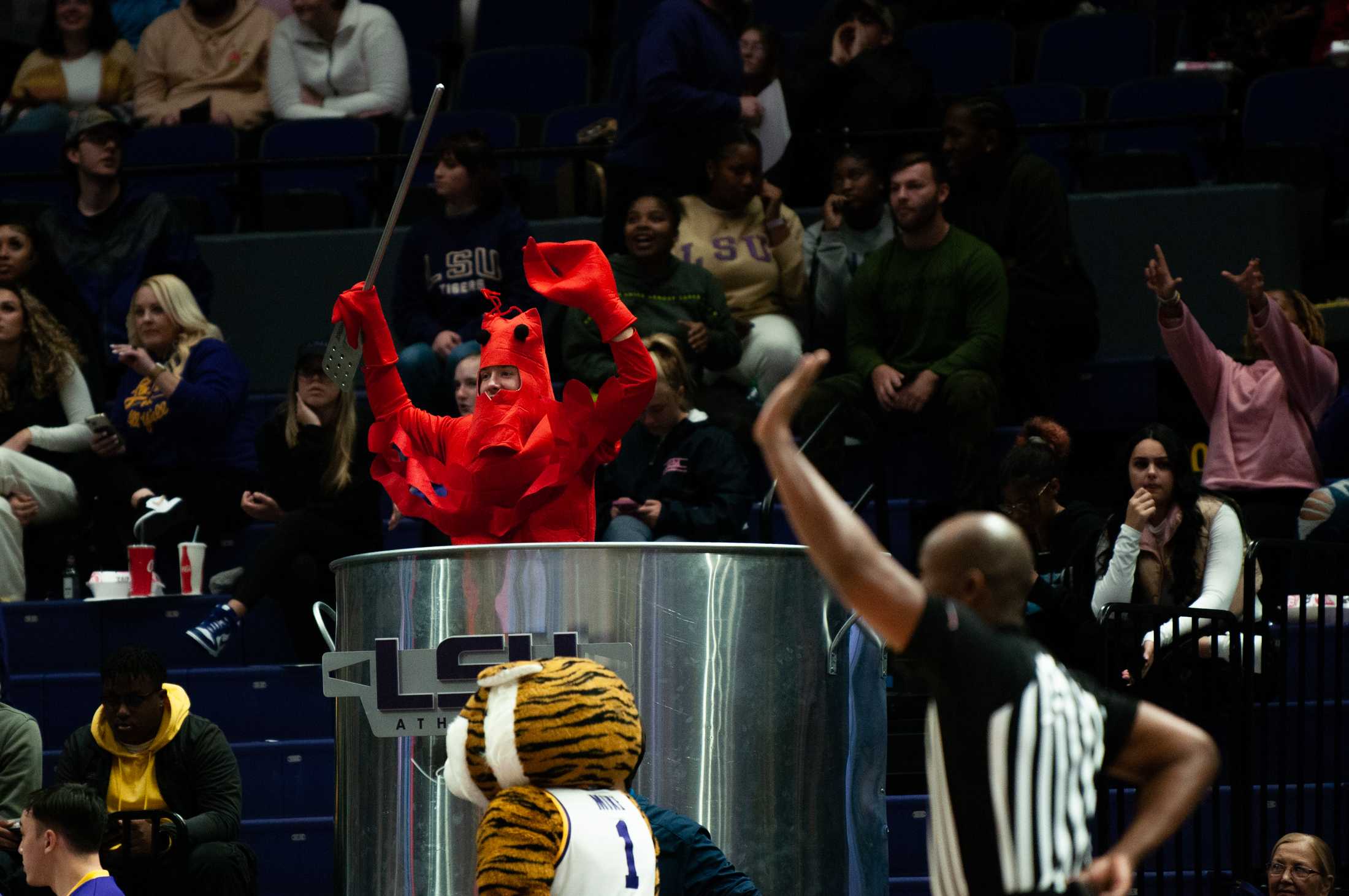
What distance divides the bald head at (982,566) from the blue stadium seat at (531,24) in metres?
8.67

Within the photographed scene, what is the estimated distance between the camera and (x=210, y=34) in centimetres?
1045

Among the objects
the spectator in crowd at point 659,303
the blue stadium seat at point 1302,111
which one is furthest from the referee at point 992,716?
the blue stadium seat at point 1302,111

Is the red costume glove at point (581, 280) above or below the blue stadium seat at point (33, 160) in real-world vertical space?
below

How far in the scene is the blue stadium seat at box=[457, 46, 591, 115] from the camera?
34.8 feet

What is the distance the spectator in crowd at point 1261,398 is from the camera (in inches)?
283

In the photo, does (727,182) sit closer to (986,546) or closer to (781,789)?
(781,789)

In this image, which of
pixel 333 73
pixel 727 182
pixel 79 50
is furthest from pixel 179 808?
pixel 79 50

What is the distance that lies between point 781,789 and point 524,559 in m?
0.79

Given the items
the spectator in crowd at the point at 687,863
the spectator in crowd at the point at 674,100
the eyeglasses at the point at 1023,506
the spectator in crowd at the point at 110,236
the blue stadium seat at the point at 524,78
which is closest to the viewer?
the spectator in crowd at the point at 687,863

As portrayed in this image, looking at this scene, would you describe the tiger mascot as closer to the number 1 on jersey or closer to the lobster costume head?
the number 1 on jersey

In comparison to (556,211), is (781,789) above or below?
below

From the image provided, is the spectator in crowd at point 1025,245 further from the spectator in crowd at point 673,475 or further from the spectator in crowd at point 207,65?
the spectator in crowd at point 207,65

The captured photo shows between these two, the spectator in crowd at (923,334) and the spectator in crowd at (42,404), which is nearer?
the spectator in crowd at (923,334)

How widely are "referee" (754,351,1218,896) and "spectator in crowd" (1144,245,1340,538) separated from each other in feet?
14.8
